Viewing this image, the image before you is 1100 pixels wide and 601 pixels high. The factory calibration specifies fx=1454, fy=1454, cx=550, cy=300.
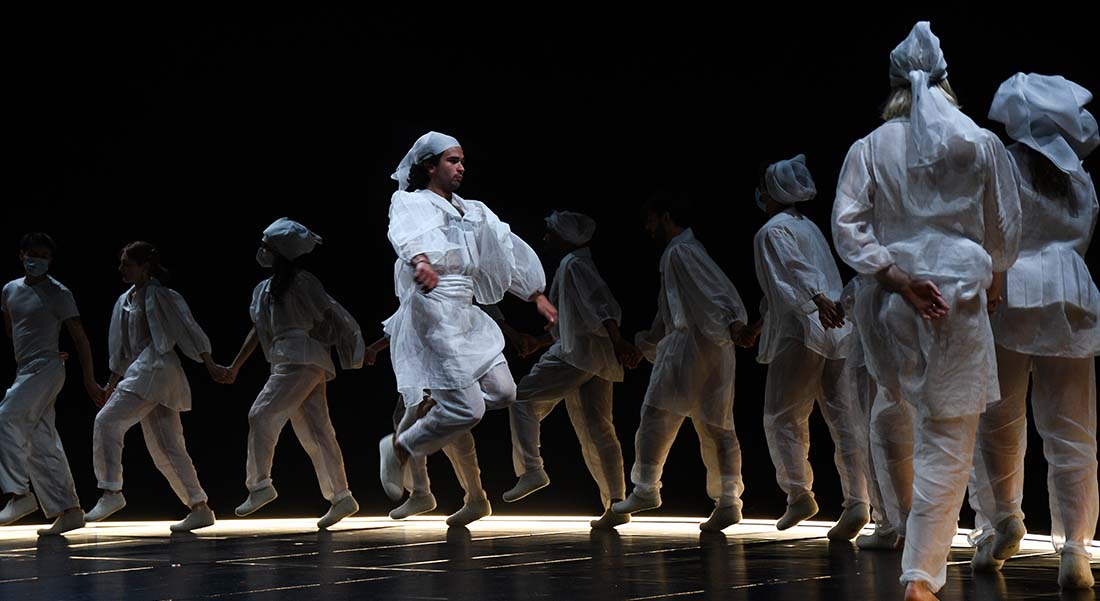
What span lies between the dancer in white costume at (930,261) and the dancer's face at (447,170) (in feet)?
8.00

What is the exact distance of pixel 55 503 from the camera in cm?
781

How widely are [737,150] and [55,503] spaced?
441 centimetres

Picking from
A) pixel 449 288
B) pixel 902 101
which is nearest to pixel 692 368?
pixel 449 288

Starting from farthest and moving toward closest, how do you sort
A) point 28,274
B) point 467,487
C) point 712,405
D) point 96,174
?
point 96,174 < point 28,274 < point 467,487 < point 712,405

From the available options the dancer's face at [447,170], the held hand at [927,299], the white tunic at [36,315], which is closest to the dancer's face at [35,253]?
the white tunic at [36,315]

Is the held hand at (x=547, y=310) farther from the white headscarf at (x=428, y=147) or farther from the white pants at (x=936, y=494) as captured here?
the white pants at (x=936, y=494)

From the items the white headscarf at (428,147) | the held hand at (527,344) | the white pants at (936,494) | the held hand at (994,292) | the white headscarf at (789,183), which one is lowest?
the white pants at (936,494)

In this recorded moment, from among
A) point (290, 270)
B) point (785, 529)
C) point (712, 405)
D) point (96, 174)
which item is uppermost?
point (96, 174)

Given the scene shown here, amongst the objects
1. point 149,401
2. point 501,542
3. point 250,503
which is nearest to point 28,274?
point 149,401

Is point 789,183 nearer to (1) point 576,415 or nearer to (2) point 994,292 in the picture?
(1) point 576,415

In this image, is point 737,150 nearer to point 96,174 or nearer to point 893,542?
point 893,542

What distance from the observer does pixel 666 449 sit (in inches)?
275

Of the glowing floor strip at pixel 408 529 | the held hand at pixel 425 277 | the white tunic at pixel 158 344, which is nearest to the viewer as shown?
the held hand at pixel 425 277

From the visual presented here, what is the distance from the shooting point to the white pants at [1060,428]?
14.1ft
